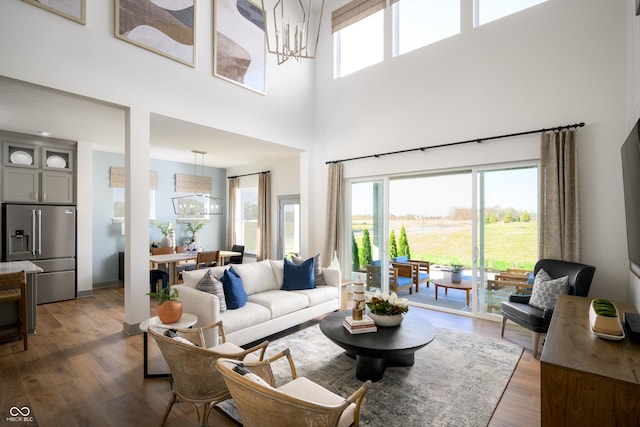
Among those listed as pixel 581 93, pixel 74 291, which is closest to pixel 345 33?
pixel 581 93

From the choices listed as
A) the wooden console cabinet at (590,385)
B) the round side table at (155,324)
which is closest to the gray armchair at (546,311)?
the wooden console cabinet at (590,385)

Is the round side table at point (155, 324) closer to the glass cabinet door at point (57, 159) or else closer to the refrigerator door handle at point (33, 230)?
the refrigerator door handle at point (33, 230)

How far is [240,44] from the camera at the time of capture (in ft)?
16.3

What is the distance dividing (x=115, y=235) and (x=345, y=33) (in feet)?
20.9

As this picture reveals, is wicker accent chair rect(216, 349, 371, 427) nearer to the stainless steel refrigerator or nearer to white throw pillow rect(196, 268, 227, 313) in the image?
white throw pillow rect(196, 268, 227, 313)

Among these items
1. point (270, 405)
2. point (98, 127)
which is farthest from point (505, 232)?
point (98, 127)

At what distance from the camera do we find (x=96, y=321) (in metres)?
4.31

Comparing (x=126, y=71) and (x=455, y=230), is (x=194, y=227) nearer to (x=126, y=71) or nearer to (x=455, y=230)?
(x=126, y=71)

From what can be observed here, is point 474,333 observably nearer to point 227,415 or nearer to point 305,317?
point 305,317

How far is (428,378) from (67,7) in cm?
515

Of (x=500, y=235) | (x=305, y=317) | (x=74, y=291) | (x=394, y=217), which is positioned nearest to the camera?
(x=305, y=317)

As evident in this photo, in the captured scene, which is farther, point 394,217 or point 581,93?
point 394,217

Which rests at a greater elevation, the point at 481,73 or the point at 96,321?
the point at 481,73

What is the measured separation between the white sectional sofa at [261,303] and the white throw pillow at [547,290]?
2416 mm
